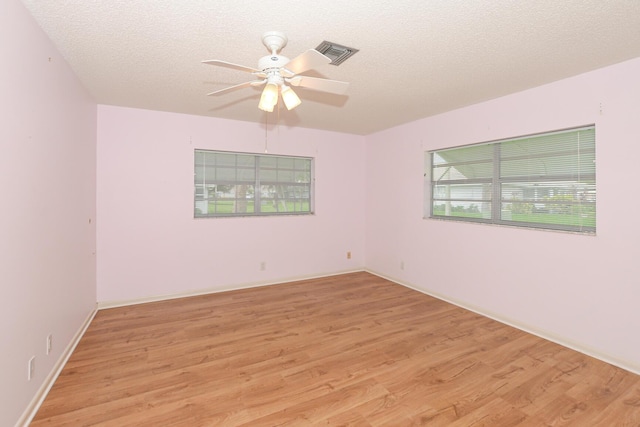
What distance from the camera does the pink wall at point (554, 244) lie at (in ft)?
8.24

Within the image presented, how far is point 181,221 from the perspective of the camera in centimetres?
424

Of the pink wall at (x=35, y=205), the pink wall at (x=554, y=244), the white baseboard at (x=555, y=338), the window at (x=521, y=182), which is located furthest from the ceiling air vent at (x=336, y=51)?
the white baseboard at (x=555, y=338)

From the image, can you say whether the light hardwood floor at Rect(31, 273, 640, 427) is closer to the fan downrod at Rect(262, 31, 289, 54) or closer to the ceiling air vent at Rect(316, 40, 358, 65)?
the fan downrod at Rect(262, 31, 289, 54)

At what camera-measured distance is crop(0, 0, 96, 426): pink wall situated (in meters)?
1.67

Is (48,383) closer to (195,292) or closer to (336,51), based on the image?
(195,292)

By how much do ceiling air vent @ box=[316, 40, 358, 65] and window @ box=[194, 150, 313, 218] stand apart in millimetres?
2654

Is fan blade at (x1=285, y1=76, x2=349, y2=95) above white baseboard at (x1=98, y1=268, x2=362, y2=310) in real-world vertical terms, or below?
above

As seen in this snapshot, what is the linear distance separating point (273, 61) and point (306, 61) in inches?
10.5

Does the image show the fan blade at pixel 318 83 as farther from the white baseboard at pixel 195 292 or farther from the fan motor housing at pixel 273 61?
the white baseboard at pixel 195 292

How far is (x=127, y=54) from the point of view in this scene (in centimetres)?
246

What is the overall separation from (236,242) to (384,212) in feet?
8.26

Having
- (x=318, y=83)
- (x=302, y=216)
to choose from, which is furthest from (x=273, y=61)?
(x=302, y=216)

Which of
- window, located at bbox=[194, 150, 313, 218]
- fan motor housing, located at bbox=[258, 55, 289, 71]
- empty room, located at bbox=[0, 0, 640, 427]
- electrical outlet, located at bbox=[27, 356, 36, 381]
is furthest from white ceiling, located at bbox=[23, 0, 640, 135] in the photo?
electrical outlet, located at bbox=[27, 356, 36, 381]

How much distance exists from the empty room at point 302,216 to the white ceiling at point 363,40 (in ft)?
0.07
